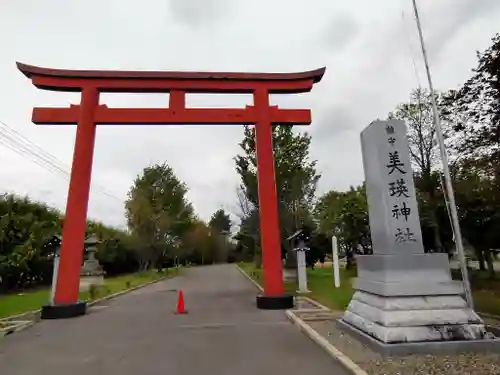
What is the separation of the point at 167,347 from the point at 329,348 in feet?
9.60

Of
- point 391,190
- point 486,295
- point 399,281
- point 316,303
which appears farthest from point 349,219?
point 399,281

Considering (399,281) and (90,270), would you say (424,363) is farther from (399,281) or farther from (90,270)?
(90,270)

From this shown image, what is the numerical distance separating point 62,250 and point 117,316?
2581mm

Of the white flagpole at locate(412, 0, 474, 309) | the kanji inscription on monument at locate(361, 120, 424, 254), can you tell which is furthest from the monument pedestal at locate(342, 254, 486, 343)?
the white flagpole at locate(412, 0, 474, 309)

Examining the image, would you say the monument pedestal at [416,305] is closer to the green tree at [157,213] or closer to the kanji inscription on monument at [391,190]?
the kanji inscription on monument at [391,190]

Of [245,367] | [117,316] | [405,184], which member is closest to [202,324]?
[117,316]

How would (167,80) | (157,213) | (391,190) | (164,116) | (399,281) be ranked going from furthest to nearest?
1. (157,213)
2. (167,80)
3. (164,116)
4. (391,190)
5. (399,281)

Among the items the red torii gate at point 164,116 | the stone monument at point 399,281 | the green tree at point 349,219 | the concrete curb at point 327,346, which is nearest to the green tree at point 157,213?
the green tree at point 349,219

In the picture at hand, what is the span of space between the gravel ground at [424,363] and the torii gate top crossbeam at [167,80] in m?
9.21

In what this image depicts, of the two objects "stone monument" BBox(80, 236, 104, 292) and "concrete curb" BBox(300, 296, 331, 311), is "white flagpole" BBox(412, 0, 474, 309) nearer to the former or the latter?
"concrete curb" BBox(300, 296, 331, 311)

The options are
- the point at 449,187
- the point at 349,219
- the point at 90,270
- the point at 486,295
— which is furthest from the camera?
the point at 349,219

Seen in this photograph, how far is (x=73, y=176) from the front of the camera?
1165 cm

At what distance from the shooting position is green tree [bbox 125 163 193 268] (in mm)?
33812

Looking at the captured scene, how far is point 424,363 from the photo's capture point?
5.26 meters
